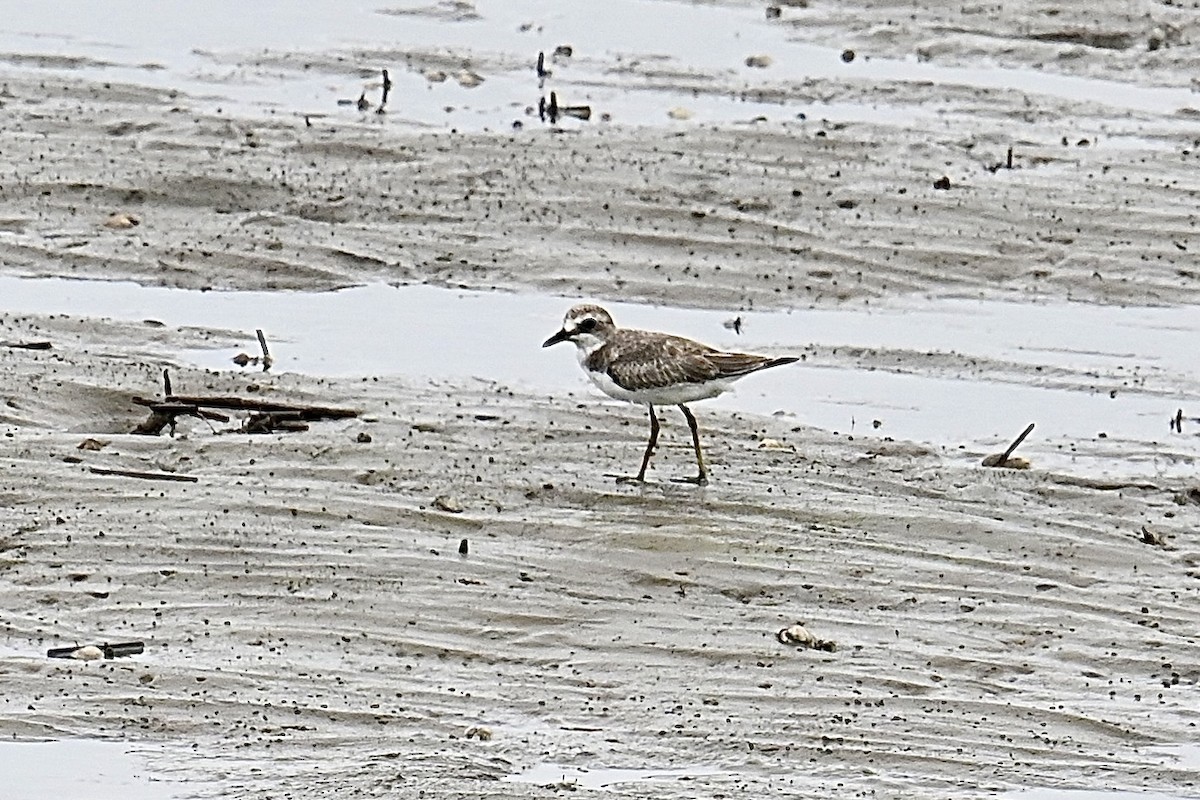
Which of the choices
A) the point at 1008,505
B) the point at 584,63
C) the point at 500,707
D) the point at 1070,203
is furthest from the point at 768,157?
the point at 500,707

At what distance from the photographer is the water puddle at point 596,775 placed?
702 centimetres

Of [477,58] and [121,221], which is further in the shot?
[477,58]

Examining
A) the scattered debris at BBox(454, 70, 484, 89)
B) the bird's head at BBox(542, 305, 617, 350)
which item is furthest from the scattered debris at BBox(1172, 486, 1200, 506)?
the scattered debris at BBox(454, 70, 484, 89)

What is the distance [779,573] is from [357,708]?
81.6 inches

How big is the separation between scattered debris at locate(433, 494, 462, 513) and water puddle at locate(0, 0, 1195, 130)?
644cm

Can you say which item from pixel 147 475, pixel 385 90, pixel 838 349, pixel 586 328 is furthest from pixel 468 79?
pixel 147 475

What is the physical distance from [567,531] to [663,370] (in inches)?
46.5

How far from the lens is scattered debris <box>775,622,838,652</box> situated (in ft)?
26.9

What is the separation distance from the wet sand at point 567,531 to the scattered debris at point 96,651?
0.07 metres

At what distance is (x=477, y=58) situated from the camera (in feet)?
58.5

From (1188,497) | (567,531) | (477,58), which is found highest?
(477,58)

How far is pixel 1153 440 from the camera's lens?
10.8m

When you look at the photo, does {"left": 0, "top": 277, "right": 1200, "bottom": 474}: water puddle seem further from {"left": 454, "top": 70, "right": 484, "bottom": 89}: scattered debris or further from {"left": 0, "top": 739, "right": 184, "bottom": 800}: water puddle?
{"left": 454, "top": 70, "right": 484, "bottom": 89}: scattered debris

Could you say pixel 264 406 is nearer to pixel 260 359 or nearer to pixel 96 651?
pixel 260 359
